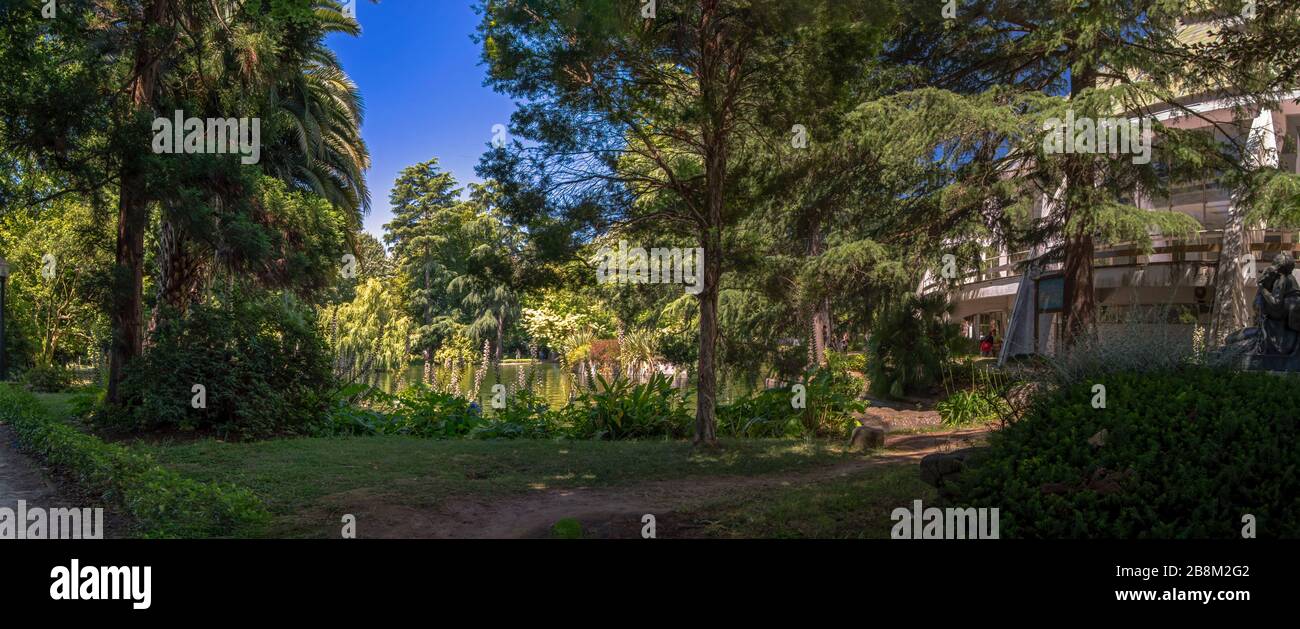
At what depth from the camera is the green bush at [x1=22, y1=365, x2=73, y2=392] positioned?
68.3 ft

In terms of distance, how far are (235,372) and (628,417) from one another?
232 inches

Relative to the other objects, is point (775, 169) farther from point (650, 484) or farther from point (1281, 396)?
point (1281, 396)

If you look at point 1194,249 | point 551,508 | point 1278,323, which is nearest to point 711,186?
point 551,508

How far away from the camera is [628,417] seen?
1284cm

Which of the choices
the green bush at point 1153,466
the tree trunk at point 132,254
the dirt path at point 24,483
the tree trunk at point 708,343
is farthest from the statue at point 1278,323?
the tree trunk at point 132,254

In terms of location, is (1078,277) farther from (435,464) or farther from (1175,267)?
(435,464)

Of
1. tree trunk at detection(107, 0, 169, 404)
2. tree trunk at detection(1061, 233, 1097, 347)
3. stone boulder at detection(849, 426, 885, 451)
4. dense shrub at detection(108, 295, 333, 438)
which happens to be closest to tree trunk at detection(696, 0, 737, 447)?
stone boulder at detection(849, 426, 885, 451)

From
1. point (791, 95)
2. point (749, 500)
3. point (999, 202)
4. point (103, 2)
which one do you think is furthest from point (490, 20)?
point (999, 202)

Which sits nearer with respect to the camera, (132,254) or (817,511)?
(817,511)

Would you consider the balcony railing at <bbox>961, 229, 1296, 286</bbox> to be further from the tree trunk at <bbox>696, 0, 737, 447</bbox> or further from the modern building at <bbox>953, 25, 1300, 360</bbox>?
the tree trunk at <bbox>696, 0, 737, 447</bbox>

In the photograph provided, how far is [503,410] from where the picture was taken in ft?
45.0

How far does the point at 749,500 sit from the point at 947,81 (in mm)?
12587

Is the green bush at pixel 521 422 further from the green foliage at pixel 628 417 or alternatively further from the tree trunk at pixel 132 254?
the tree trunk at pixel 132 254

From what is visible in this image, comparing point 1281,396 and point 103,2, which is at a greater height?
point 103,2
